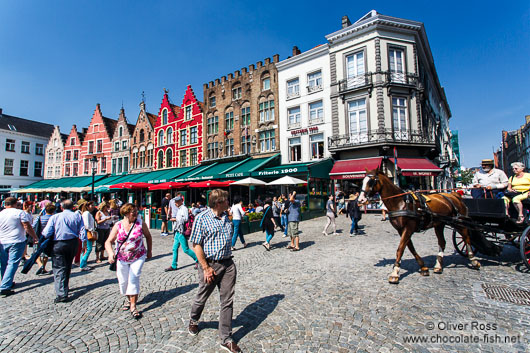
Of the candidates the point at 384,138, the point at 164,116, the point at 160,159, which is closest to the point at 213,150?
the point at 160,159

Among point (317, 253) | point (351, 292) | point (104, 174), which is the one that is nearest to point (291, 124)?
point (317, 253)

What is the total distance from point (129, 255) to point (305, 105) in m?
20.0

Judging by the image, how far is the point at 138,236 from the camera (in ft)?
13.6

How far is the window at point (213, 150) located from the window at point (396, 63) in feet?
55.7

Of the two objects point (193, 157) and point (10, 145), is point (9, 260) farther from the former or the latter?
point (10, 145)

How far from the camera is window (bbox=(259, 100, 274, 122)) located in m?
24.0

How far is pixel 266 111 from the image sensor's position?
2436 cm

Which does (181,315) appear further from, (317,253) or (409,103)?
(409,103)

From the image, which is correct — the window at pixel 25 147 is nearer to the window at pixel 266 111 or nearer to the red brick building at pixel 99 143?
the red brick building at pixel 99 143

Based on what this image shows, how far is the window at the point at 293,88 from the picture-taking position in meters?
22.6

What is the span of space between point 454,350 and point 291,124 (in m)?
20.9

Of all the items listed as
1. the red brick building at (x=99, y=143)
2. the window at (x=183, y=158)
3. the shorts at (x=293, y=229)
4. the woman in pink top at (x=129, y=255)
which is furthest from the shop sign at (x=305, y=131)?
the red brick building at (x=99, y=143)

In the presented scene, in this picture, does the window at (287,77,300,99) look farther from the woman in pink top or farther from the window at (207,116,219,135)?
the woman in pink top

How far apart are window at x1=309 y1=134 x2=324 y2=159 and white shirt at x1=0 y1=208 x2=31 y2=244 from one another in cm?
1847
